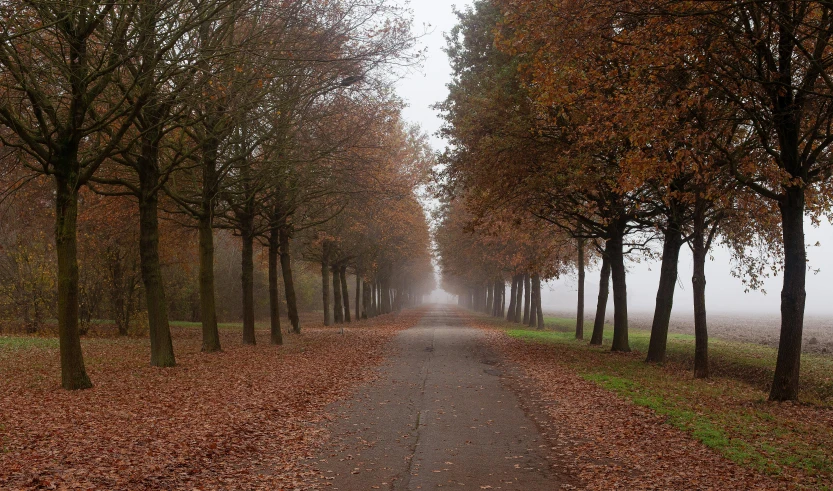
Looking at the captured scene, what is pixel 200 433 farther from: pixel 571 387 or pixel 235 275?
pixel 235 275

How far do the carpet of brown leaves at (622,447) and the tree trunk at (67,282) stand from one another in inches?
337

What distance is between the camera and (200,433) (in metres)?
8.52

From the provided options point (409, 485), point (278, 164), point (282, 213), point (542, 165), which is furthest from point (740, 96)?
point (282, 213)

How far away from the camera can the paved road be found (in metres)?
6.78

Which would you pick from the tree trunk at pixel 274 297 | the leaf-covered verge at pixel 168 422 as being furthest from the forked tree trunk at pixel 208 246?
the tree trunk at pixel 274 297

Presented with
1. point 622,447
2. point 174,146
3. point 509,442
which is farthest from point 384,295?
point 622,447

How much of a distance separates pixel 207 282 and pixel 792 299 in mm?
14881

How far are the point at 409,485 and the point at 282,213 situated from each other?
1776 centimetres

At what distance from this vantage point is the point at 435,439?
8.62 meters

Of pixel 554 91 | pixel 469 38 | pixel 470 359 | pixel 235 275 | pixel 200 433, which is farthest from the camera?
pixel 235 275

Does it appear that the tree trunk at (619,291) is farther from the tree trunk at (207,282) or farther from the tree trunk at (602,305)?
the tree trunk at (207,282)

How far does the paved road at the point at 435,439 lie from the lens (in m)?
6.78

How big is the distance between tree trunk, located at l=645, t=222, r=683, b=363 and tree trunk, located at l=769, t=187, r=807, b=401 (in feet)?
21.3

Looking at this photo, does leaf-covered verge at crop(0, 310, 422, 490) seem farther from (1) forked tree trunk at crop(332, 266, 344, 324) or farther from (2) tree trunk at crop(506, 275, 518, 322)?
(2) tree trunk at crop(506, 275, 518, 322)
